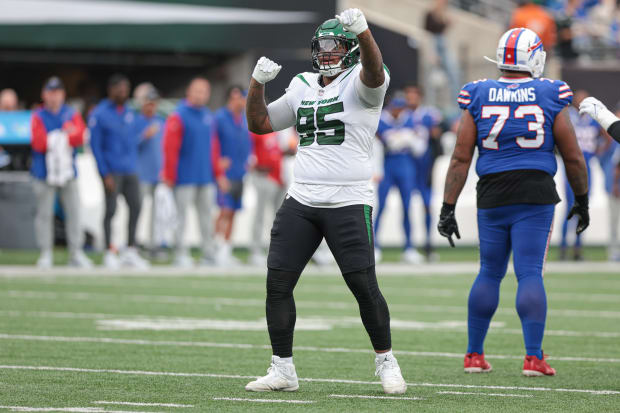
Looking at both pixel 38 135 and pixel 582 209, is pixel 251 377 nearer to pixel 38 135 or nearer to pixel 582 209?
pixel 582 209

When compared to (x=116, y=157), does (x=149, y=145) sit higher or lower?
higher

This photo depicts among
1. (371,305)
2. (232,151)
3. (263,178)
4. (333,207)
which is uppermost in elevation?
(232,151)

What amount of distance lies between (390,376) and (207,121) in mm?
9897

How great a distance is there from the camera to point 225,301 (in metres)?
11.8

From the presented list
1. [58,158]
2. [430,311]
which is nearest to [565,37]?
[58,158]

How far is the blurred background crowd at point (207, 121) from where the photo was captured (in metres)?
15.3

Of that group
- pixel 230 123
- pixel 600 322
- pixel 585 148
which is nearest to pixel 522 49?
pixel 600 322

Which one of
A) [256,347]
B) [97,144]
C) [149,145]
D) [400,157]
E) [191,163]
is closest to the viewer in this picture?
[256,347]

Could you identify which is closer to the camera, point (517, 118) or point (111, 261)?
point (517, 118)

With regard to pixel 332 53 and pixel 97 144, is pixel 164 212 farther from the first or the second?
pixel 332 53

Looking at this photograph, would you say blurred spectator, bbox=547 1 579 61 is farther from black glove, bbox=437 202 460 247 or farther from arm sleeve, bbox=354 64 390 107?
arm sleeve, bbox=354 64 390 107

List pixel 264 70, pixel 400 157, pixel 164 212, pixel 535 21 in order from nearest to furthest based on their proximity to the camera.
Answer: pixel 264 70
pixel 400 157
pixel 164 212
pixel 535 21

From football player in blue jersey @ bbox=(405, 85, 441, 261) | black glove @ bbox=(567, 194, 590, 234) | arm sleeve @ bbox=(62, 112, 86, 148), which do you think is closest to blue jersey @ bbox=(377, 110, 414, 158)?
football player in blue jersey @ bbox=(405, 85, 441, 261)

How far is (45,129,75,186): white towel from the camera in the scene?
1455cm
